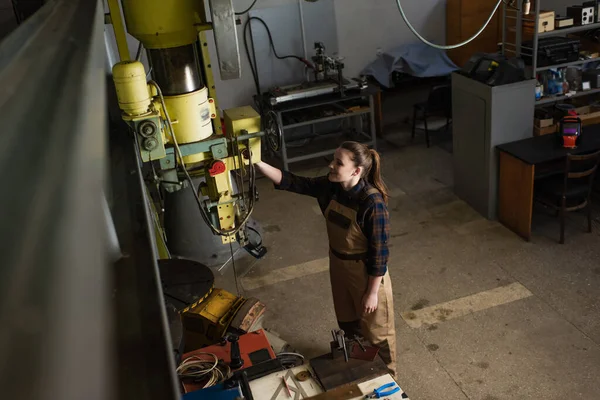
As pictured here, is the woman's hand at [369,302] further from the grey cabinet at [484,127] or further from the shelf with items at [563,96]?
the shelf with items at [563,96]

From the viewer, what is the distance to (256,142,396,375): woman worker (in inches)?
98.8

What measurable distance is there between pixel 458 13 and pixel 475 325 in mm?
4557

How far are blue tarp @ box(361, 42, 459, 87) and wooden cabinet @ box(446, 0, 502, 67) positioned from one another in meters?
0.36

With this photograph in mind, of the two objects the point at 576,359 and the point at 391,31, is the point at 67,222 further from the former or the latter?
the point at 391,31

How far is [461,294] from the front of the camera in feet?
12.4

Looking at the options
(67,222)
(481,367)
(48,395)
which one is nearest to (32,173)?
(67,222)

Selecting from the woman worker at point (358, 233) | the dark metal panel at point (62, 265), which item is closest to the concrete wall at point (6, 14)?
the woman worker at point (358, 233)

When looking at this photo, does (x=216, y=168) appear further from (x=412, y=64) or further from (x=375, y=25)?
(x=375, y=25)

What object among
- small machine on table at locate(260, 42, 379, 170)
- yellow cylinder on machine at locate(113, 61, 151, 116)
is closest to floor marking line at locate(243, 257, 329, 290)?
small machine on table at locate(260, 42, 379, 170)

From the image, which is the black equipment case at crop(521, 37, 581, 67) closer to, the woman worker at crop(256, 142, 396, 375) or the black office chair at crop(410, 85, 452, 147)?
the black office chair at crop(410, 85, 452, 147)

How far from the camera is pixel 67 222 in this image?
0.92 ft

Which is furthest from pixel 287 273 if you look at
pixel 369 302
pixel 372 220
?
pixel 372 220

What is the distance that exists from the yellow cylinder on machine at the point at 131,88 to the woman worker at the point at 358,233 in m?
0.74

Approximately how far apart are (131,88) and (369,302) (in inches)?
58.7
